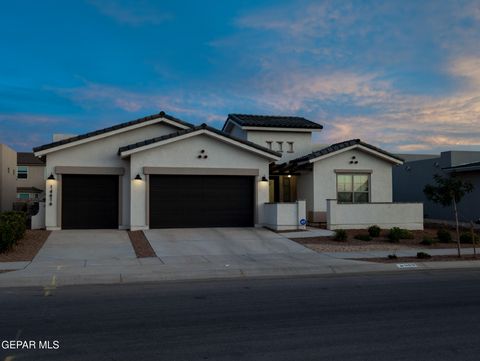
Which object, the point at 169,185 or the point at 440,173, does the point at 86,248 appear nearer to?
the point at 169,185

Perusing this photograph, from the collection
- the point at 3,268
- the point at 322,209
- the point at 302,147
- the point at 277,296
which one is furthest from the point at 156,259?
the point at 302,147

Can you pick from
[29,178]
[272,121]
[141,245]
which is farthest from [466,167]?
[29,178]

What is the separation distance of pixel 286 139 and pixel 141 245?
42.7ft

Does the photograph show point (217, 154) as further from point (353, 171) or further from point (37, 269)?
point (37, 269)

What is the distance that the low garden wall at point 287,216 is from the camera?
21047 mm

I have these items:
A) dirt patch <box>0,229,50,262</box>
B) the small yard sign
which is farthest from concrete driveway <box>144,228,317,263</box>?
dirt patch <box>0,229,50,262</box>

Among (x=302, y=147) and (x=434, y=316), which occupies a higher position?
(x=302, y=147)

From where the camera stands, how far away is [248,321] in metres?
7.68

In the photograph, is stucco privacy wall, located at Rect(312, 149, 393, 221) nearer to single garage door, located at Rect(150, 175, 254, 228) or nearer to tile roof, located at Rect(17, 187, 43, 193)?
single garage door, located at Rect(150, 175, 254, 228)

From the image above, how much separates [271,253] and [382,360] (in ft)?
34.4

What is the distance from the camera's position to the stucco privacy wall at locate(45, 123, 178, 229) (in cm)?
2116

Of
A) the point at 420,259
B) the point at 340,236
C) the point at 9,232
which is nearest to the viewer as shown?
the point at 9,232

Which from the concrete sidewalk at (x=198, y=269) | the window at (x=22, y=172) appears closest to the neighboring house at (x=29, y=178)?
the window at (x=22, y=172)

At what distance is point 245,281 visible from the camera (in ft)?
38.9
